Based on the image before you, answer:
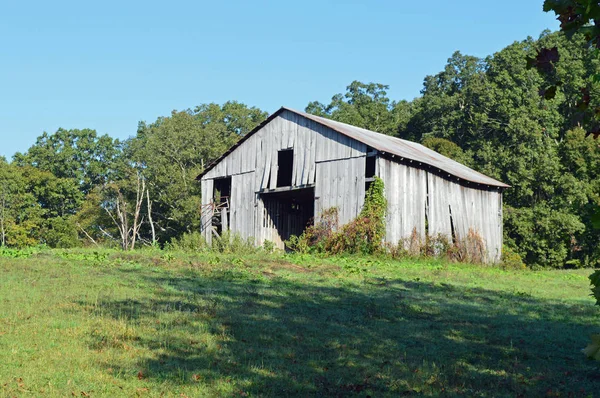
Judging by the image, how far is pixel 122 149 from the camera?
71.2 metres

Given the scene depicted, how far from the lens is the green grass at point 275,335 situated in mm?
8844

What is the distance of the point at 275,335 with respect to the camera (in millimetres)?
11328

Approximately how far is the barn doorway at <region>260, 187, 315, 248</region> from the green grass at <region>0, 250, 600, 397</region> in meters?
14.4

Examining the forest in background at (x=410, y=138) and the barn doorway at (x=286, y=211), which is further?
the forest in background at (x=410, y=138)

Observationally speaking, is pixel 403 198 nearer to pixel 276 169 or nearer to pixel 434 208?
pixel 434 208

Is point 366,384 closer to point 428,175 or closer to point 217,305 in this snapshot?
point 217,305

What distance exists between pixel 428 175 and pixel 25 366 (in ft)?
79.6

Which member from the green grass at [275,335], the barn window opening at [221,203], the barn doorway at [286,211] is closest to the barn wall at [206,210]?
the barn window opening at [221,203]

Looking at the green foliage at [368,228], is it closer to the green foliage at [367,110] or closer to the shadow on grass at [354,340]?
the shadow on grass at [354,340]

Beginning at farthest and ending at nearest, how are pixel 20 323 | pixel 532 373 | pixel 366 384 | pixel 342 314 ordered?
pixel 342 314
pixel 20 323
pixel 532 373
pixel 366 384

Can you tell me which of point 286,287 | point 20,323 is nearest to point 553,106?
point 286,287

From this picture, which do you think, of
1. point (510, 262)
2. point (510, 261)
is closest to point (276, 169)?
point (510, 262)

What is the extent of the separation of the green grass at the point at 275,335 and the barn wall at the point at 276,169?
11.2m

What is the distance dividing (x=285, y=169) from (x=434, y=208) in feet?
24.8
